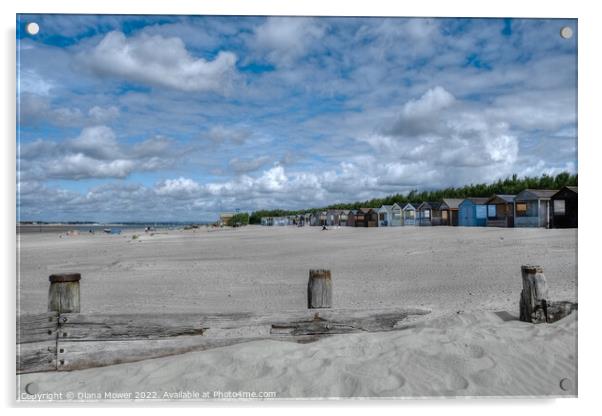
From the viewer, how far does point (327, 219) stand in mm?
13281

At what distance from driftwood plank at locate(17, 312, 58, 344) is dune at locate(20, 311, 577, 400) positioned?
14.0 inches

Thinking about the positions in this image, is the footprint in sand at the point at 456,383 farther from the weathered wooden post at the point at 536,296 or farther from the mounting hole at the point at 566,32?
the mounting hole at the point at 566,32

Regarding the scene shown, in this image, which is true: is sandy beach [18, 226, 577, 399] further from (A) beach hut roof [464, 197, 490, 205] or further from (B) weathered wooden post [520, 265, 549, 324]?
(A) beach hut roof [464, 197, 490, 205]

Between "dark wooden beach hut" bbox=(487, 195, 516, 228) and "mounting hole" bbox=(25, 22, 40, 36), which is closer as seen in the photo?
"mounting hole" bbox=(25, 22, 40, 36)

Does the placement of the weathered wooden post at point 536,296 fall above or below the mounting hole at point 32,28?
below

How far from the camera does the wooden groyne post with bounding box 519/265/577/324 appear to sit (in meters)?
4.42

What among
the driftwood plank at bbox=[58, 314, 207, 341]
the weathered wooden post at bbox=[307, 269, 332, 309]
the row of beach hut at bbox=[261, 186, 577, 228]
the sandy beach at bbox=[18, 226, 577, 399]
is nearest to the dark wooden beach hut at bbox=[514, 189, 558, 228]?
the row of beach hut at bbox=[261, 186, 577, 228]

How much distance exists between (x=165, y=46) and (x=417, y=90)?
2.85m

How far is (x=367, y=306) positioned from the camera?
6.39 m

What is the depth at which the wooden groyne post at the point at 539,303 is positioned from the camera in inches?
174

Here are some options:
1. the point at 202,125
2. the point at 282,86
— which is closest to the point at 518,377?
the point at 282,86

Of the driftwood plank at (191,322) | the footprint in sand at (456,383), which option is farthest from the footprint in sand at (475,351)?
the driftwood plank at (191,322)

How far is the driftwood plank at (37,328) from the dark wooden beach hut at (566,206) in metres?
5.44

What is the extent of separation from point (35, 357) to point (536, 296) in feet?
17.2
